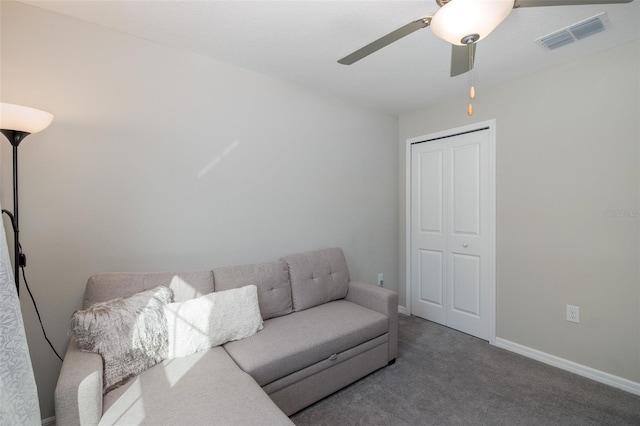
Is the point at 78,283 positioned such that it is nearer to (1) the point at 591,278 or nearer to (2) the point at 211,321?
(2) the point at 211,321

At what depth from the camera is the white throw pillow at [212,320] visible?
1.71m

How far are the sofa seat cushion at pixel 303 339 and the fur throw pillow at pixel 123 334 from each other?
43 centimetres

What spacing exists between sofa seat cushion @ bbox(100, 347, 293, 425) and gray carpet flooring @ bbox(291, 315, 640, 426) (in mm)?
674

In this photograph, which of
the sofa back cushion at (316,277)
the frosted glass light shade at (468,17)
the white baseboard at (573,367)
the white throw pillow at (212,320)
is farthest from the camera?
the sofa back cushion at (316,277)

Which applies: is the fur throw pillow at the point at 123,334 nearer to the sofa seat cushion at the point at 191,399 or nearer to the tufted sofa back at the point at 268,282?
the sofa seat cushion at the point at 191,399

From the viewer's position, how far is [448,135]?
10.6 feet

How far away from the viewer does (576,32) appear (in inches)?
78.6

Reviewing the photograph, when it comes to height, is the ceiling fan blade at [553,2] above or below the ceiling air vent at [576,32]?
below

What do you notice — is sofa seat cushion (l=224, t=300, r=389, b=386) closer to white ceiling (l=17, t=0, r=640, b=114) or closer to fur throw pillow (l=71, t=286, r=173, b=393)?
fur throw pillow (l=71, t=286, r=173, b=393)

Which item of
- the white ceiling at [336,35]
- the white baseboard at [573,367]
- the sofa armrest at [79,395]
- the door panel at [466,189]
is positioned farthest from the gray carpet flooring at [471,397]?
the white ceiling at [336,35]

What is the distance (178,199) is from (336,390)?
1.80m

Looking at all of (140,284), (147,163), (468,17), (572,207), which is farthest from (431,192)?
(140,284)

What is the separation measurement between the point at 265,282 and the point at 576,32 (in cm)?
282

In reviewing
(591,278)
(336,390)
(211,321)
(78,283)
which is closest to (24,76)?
(78,283)
